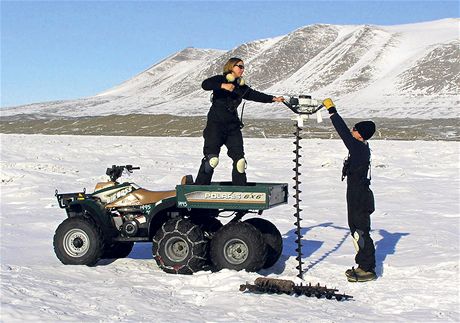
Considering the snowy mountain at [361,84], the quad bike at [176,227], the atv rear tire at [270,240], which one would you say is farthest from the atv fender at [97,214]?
the snowy mountain at [361,84]

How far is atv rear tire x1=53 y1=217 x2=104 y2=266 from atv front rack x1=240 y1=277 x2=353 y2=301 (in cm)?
229

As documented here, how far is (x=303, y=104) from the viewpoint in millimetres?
8070

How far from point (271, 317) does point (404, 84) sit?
499ft

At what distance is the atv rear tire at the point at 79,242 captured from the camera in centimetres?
830

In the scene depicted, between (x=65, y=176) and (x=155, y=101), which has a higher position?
(x=155, y=101)

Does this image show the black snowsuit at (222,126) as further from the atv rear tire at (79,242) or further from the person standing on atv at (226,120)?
the atv rear tire at (79,242)

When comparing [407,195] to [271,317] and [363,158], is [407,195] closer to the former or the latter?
[363,158]

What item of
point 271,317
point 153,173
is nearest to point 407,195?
point 153,173

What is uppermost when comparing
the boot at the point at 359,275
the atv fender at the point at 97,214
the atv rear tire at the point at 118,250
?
the atv fender at the point at 97,214

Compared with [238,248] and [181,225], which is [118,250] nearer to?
[181,225]

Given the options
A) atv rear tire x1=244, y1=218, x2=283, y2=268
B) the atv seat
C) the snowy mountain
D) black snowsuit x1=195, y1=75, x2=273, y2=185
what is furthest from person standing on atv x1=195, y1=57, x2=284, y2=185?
the snowy mountain

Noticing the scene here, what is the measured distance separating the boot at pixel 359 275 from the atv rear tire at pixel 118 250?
3016 mm

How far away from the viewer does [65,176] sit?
19203 mm

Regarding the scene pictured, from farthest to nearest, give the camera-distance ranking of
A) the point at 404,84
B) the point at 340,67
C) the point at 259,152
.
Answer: the point at 340,67
the point at 404,84
the point at 259,152
